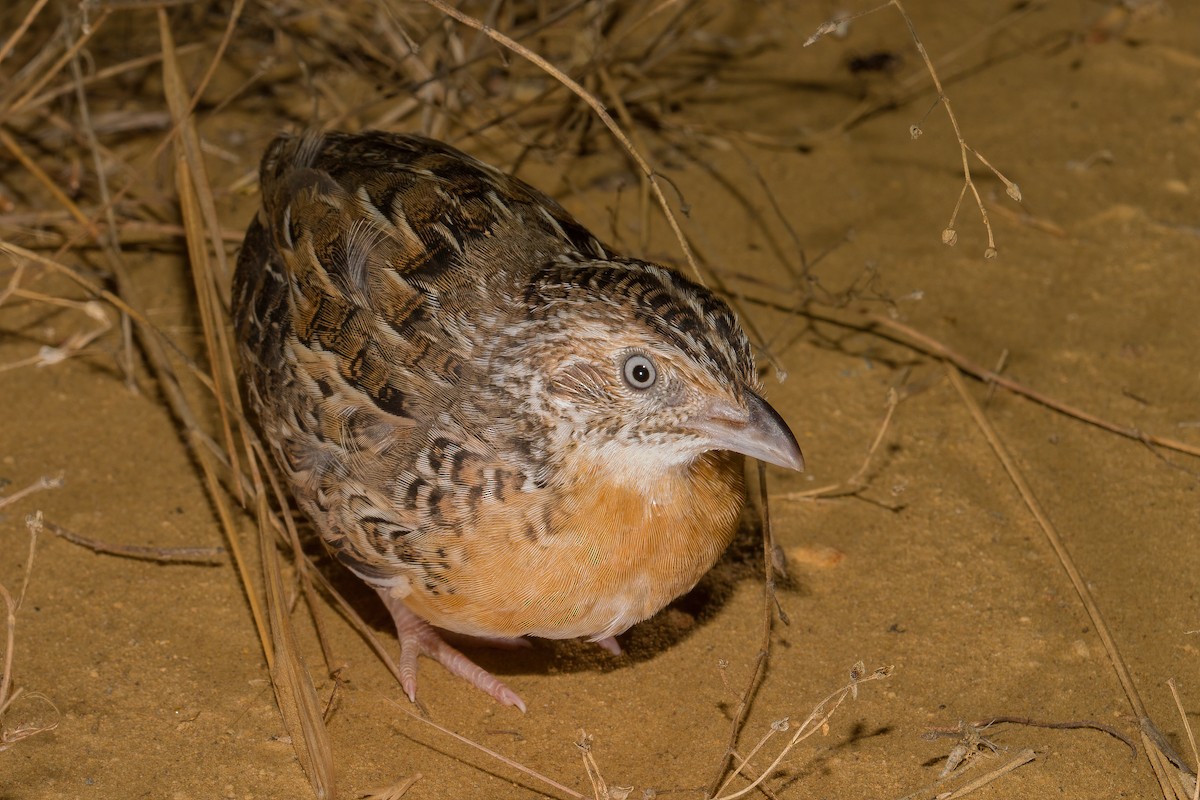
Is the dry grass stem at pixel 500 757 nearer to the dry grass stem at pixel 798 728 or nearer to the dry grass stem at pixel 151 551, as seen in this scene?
the dry grass stem at pixel 798 728

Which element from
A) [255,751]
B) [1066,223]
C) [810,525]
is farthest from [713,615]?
[1066,223]

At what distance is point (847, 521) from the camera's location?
5.07 m

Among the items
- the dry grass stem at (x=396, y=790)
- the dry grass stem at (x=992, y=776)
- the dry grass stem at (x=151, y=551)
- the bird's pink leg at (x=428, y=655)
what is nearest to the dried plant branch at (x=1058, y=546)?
the dry grass stem at (x=992, y=776)

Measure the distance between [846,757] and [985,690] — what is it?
1.90ft

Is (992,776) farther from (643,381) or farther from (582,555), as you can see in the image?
(643,381)

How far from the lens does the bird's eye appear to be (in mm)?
3711

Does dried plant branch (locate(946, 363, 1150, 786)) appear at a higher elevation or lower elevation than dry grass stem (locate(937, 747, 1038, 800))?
higher

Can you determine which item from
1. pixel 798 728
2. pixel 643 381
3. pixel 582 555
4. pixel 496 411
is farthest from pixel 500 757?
pixel 643 381

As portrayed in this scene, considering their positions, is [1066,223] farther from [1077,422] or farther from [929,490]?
[929,490]

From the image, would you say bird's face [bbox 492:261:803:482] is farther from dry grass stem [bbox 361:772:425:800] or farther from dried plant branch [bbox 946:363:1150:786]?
dried plant branch [bbox 946:363:1150:786]

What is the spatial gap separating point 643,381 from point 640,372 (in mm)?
28

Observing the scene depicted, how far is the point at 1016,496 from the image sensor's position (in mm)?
5105

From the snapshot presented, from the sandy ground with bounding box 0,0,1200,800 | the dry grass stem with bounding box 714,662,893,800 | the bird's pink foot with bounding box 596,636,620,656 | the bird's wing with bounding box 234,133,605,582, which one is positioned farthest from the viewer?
the bird's pink foot with bounding box 596,636,620,656

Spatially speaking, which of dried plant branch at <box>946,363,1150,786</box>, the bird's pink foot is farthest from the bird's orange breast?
dried plant branch at <box>946,363,1150,786</box>
